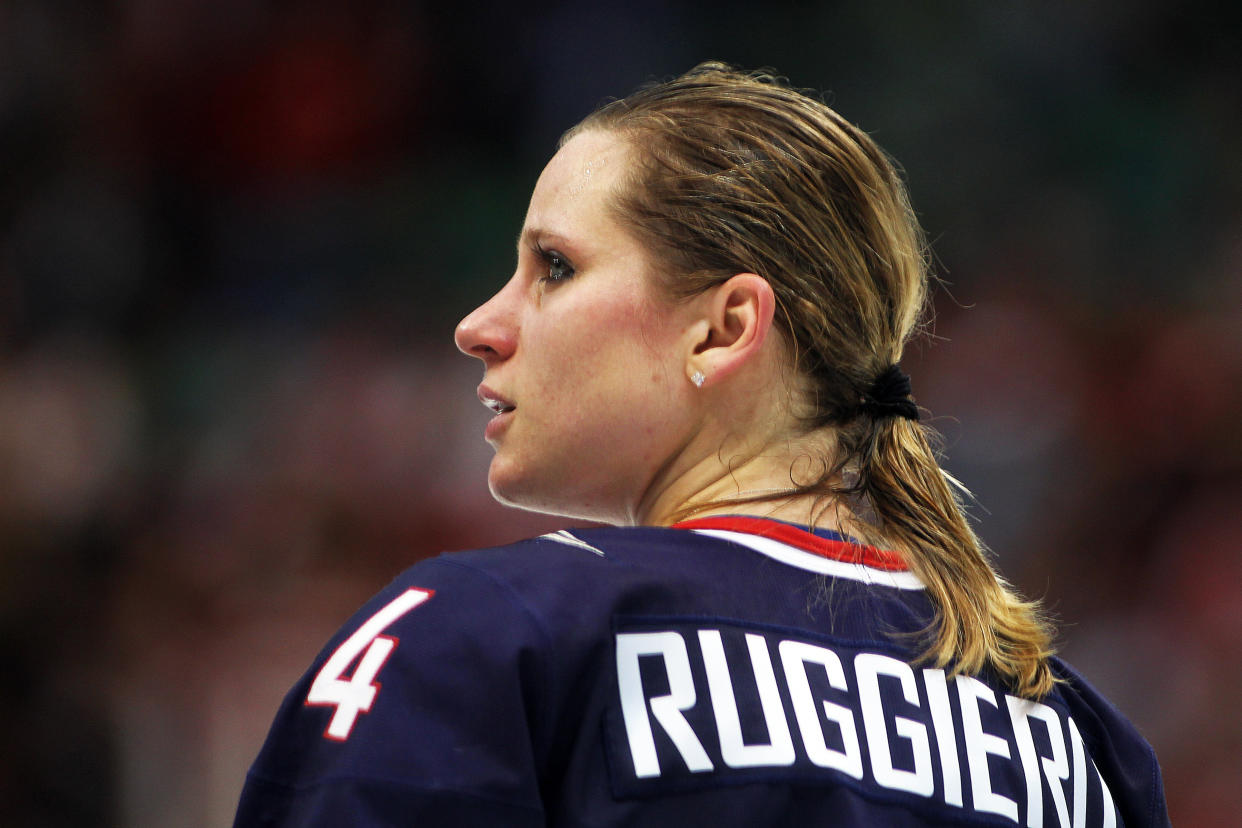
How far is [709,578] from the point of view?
106 cm

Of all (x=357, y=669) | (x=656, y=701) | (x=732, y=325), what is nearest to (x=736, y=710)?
(x=656, y=701)

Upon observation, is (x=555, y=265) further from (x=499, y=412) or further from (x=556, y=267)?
(x=499, y=412)

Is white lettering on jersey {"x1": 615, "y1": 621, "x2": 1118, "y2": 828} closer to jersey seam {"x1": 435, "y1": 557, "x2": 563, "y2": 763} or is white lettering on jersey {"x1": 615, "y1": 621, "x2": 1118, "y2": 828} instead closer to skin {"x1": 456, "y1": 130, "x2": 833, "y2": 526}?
jersey seam {"x1": 435, "y1": 557, "x2": 563, "y2": 763}

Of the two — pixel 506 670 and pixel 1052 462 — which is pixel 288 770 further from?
pixel 1052 462

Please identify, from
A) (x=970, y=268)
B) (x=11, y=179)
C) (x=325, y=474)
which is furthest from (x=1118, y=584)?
(x=11, y=179)

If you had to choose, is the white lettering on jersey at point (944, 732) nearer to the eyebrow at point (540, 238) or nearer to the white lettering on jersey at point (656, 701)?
the white lettering on jersey at point (656, 701)

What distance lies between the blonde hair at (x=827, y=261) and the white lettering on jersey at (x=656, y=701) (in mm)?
308

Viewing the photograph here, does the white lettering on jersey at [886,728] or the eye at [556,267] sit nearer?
the white lettering on jersey at [886,728]

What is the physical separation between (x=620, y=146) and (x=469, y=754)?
70cm

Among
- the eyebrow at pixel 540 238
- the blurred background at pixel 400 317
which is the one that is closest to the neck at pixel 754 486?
the eyebrow at pixel 540 238

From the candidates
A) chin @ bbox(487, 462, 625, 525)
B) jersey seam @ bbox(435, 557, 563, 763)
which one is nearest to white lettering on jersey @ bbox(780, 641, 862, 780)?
jersey seam @ bbox(435, 557, 563, 763)

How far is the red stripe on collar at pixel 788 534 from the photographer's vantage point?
116cm

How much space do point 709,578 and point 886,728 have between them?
0.21 meters

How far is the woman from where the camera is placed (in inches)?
37.5
